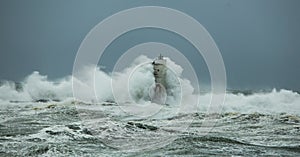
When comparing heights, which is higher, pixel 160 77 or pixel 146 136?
pixel 160 77

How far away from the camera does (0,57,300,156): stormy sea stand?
15.6m

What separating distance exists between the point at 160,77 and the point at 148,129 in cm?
1197

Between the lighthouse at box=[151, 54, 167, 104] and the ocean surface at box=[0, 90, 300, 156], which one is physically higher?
the lighthouse at box=[151, 54, 167, 104]

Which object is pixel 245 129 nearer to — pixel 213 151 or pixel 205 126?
pixel 205 126

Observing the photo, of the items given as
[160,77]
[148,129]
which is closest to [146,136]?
[148,129]

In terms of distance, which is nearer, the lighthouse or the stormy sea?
the stormy sea

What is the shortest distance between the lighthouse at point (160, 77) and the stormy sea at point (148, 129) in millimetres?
629

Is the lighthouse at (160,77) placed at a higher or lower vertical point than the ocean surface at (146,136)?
higher

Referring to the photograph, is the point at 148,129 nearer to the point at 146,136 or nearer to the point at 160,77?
the point at 146,136

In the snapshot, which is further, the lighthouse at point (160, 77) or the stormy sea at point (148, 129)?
the lighthouse at point (160, 77)

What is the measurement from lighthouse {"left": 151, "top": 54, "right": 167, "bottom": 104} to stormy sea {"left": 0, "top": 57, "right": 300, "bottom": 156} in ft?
2.06

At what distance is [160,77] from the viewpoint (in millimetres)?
Result: 32125

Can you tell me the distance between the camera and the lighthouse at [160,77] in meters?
30.7

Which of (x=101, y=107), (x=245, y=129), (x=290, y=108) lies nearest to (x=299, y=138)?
(x=245, y=129)
